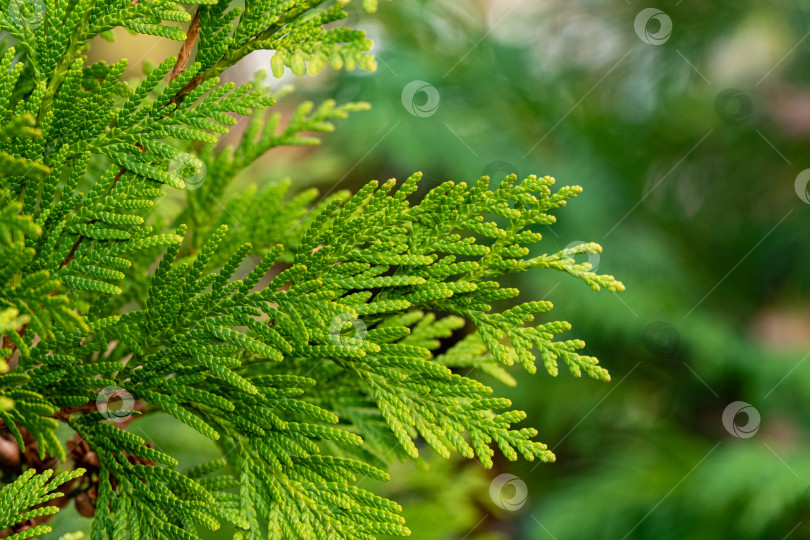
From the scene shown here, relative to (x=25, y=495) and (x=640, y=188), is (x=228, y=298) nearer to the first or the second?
(x=25, y=495)

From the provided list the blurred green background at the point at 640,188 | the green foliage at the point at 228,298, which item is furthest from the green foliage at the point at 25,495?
the blurred green background at the point at 640,188

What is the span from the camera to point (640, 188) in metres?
2.30

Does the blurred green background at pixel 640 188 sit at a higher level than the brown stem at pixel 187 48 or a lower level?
higher

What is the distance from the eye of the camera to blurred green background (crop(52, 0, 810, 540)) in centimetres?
196

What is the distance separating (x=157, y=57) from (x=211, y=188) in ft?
9.71

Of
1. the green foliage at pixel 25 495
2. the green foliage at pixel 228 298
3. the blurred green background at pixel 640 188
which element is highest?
the blurred green background at pixel 640 188

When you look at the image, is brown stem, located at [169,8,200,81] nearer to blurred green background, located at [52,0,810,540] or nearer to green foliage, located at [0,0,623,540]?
green foliage, located at [0,0,623,540]

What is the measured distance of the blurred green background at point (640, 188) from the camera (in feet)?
6.45

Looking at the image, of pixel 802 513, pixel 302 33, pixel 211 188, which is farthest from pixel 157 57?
pixel 802 513

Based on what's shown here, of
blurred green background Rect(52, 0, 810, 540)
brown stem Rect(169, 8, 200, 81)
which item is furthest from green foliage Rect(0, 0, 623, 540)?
blurred green background Rect(52, 0, 810, 540)

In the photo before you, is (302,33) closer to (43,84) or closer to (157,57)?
(43,84)

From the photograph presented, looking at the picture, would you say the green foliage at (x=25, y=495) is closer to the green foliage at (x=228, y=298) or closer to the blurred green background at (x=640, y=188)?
the green foliage at (x=228, y=298)

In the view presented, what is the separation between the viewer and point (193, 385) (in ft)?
2.11

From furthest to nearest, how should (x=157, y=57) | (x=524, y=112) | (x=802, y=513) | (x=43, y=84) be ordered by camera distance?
1. (x=157, y=57)
2. (x=524, y=112)
3. (x=802, y=513)
4. (x=43, y=84)
